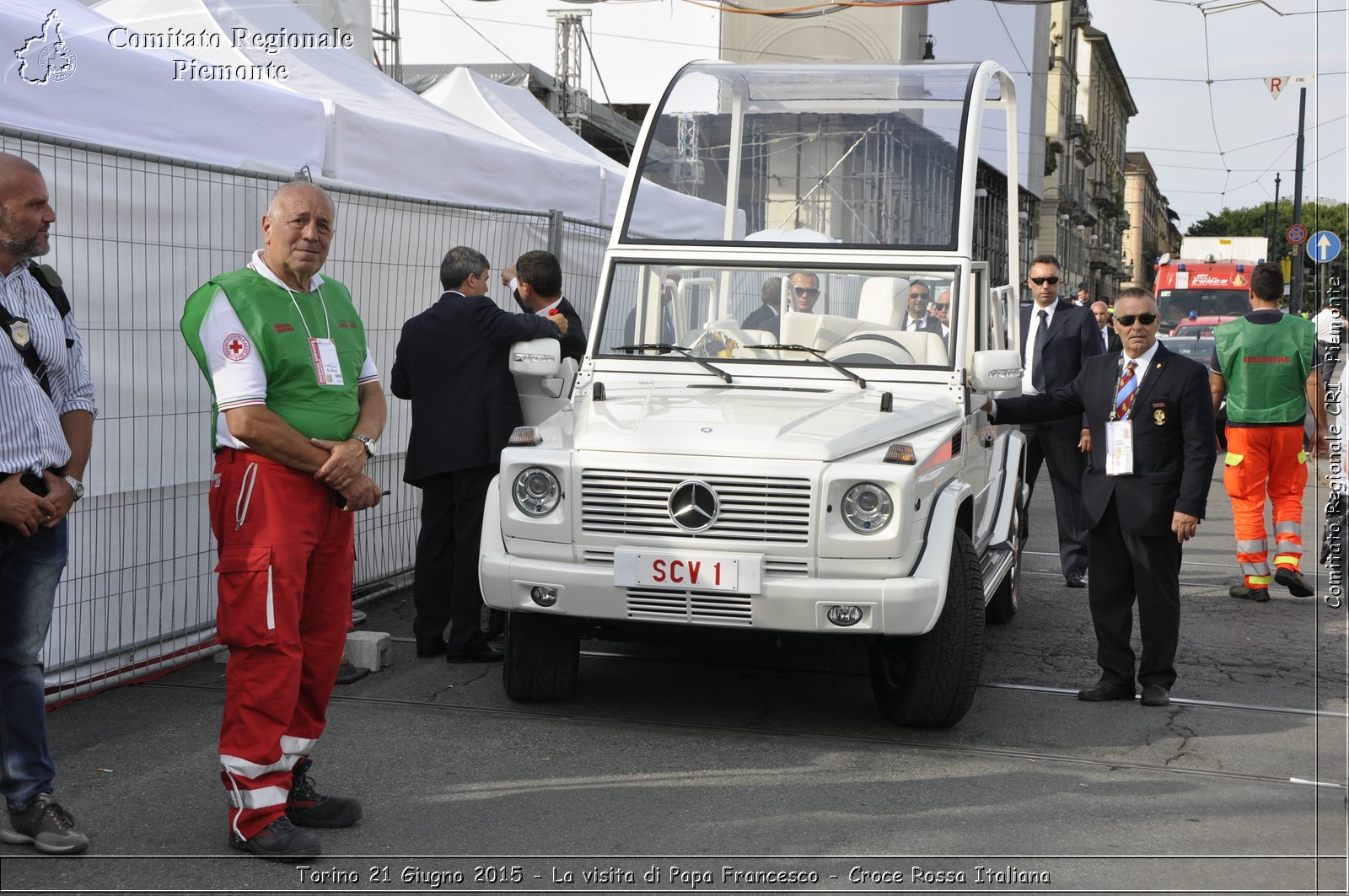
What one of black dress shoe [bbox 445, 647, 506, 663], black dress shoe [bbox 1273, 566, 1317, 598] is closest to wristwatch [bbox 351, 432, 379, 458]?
black dress shoe [bbox 445, 647, 506, 663]

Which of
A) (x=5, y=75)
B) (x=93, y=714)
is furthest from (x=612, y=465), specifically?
(x=5, y=75)

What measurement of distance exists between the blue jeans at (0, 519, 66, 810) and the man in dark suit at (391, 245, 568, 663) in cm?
278

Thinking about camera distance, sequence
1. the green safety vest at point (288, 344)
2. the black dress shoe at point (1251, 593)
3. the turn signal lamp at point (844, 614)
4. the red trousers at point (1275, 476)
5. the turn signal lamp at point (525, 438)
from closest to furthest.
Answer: the green safety vest at point (288, 344) < the turn signal lamp at point (844, 614) < the turn signal lamp at point (525, 438) < the black dress shoe at point (1251, 593) < the red trousers at point (1275, 476)

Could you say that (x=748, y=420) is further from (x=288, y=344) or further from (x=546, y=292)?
(x=546, y=292)

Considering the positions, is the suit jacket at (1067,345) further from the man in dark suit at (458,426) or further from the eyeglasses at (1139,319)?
the man in dark suit at (458,426)

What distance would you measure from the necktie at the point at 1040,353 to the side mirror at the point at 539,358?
463 cm

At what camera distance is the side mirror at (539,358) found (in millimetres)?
6672

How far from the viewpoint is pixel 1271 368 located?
963 centimetres

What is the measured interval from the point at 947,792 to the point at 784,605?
929 mm

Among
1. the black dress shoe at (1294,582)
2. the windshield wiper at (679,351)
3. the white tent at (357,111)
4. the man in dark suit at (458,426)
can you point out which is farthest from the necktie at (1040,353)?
the man in dark suit at (458,426)

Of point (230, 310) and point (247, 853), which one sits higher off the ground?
point (230, 310)

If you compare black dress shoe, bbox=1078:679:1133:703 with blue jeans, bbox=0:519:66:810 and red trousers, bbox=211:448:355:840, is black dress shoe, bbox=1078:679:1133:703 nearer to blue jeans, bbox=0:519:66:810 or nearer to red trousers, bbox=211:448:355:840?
red trousers, bbox=211:448:355:840

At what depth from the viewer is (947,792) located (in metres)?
5.18

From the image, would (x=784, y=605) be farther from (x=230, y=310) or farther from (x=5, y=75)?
(x=5, y=75)
